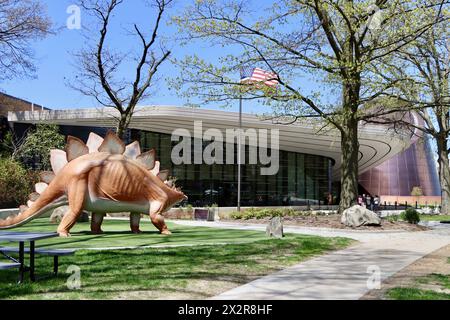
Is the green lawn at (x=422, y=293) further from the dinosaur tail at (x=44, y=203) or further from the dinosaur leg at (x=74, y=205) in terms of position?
the dinosaur tail at (x=44, y=203)

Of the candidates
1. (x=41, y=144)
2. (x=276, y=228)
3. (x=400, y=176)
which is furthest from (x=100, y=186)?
(x=400, y=176)

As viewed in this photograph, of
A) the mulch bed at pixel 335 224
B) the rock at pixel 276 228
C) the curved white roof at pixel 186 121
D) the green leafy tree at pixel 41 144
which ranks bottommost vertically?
the mulch bed at pixel 335 224

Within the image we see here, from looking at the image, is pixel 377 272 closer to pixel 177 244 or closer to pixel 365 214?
pixel 177 244

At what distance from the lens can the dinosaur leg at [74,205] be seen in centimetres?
1378

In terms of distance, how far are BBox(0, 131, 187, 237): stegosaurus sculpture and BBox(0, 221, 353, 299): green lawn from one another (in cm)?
98

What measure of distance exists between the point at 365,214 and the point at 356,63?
17.8 feet

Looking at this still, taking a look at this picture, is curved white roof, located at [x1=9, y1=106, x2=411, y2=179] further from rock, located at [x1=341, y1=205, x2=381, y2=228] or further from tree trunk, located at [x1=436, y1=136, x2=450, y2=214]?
rock, located at [x1=341, y1=205, x2=381, y2=228]

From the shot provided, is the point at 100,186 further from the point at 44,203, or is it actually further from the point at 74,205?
the point at 44,203

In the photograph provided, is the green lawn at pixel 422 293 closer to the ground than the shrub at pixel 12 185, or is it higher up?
closer to the ground

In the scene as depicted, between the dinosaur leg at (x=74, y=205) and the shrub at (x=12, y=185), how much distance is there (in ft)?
45.7
